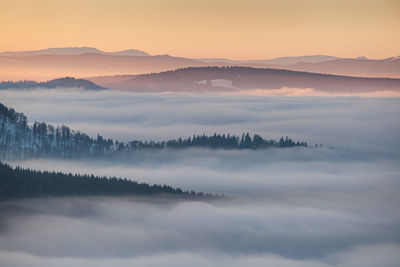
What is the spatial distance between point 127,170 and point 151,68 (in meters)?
25.6

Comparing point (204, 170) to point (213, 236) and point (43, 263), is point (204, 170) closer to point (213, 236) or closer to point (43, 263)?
point (213, 236)

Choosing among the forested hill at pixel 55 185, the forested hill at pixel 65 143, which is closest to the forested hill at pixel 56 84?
the forested hill at pixel 65 143

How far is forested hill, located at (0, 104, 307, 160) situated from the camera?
5071 inches

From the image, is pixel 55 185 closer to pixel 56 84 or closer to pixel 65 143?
pixel 65 143

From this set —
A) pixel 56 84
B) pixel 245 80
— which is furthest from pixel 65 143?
pixel 245 80

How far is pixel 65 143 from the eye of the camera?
5856 inches

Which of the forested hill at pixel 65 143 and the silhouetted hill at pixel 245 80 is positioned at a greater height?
the silhouetted hill at pixel 245 80

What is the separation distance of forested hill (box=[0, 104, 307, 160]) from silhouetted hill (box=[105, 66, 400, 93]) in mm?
13840

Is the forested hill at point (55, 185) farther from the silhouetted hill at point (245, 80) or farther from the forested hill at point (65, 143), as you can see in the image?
the silhouetted hill at point (245, 80)

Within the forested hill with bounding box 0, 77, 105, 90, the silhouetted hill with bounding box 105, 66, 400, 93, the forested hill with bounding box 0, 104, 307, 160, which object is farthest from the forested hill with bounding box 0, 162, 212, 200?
the silhouetted hill with bounding box 105, 66, 400, 93

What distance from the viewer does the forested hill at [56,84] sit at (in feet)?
452

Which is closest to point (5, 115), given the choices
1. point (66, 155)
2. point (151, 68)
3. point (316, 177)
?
point (66, 155)

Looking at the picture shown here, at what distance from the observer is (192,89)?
192750 millimetres

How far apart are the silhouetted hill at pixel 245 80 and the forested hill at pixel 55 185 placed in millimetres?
65588
